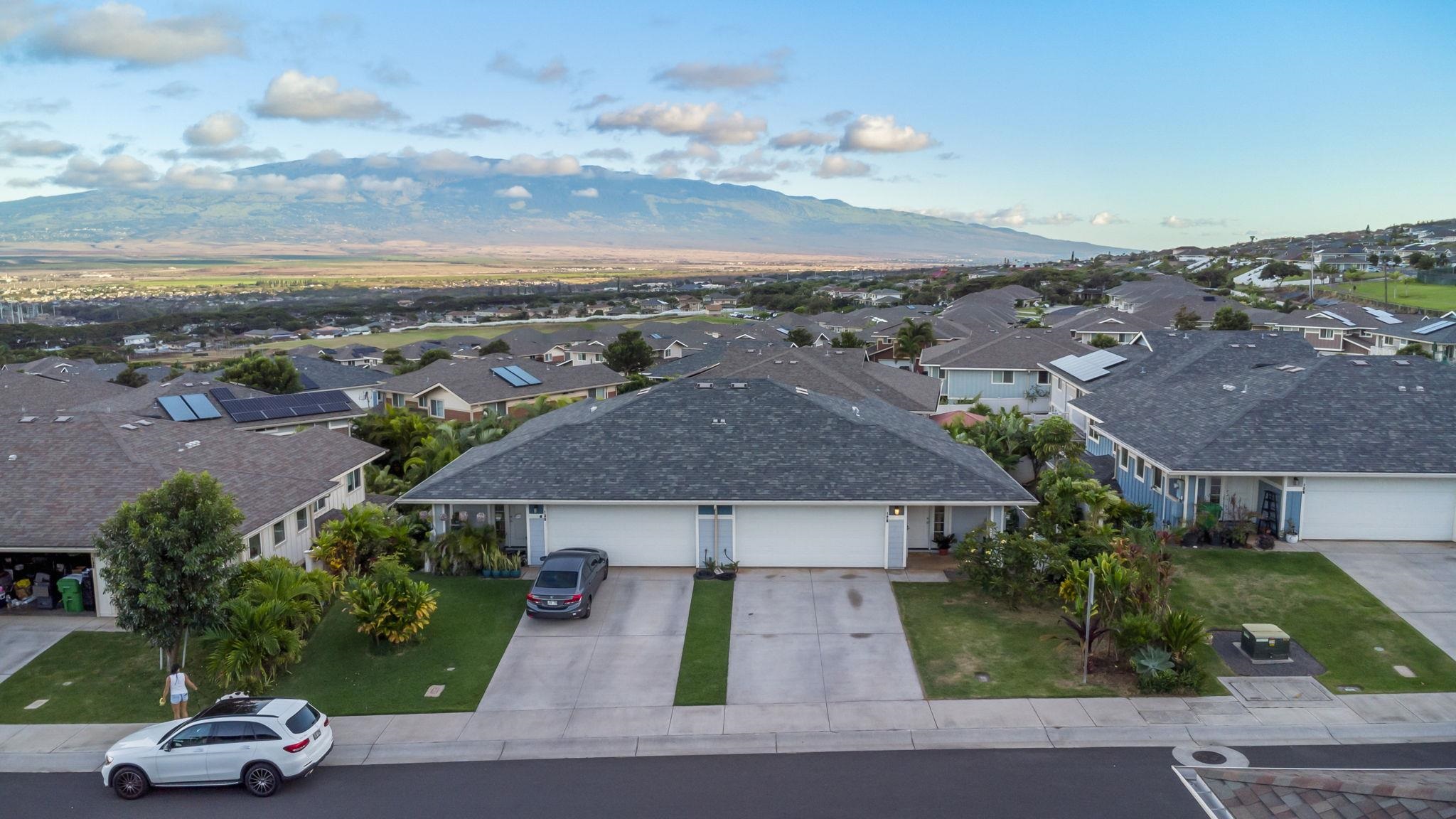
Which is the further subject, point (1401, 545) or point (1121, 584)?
point (1401, 545)

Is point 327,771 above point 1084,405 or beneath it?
beneath

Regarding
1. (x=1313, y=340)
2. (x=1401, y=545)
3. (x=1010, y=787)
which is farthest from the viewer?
(x=1313, y=340)

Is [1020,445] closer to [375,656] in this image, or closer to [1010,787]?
[1010,787]

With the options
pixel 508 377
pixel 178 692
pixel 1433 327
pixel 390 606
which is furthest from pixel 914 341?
pixel 178 692

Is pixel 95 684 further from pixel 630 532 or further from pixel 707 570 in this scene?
pixel 707 570

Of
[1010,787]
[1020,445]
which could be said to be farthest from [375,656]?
[1020,445]
